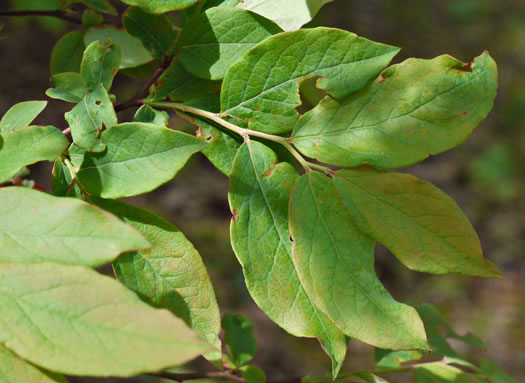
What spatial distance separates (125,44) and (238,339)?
2.20ft

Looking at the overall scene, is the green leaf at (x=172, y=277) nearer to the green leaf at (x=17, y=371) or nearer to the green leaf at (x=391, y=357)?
the green leaf at (x=17, y=371)

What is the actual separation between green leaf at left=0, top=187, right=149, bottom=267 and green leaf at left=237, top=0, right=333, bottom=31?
377 mm

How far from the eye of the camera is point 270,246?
0.60m

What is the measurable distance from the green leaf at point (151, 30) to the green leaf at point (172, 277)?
269 mm

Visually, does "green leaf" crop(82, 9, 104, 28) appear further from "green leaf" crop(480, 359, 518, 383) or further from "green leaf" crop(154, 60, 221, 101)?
"green leaf" crop(480, 359, 518, 383)

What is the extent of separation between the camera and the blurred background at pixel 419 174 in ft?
8.46

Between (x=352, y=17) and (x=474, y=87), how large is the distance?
388 cm

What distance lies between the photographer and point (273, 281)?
1.90 ft

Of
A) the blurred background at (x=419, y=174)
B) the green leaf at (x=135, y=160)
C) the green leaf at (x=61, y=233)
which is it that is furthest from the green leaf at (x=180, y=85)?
the blurred background at (x=419, y=174)

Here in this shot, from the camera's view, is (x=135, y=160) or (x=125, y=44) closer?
(x=135, y=160)

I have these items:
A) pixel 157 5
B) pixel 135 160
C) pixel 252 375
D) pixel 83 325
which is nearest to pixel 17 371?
pixel 83 325

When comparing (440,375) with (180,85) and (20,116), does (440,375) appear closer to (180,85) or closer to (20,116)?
(180,85)

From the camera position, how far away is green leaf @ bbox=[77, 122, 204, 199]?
54 centimetres

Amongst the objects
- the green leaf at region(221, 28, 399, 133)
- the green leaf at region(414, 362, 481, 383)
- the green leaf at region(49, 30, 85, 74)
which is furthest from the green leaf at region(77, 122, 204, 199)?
the green leaf at region(414, 362, 481, 383)
